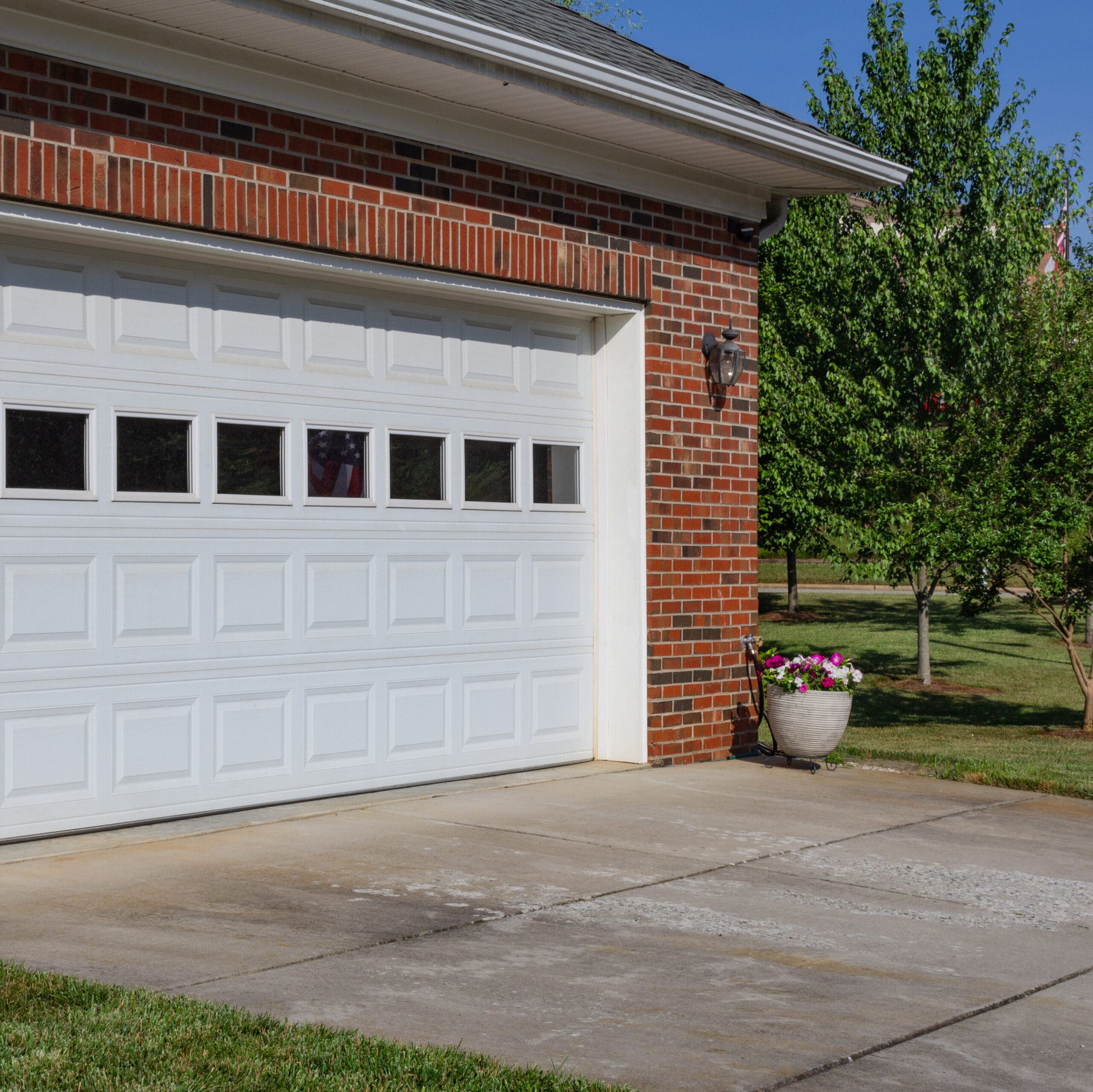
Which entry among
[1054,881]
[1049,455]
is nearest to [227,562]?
[1054,881]

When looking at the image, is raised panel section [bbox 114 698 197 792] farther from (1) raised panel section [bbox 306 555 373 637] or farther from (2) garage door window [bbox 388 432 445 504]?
(2) garage door window [bbox 388 432 445 504]

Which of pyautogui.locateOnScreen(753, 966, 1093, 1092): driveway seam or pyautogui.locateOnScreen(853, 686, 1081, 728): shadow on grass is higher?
pyautogui.locateOnScreen(753, 966, 1093, 1092): driveway seam

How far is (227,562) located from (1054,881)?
4391mm

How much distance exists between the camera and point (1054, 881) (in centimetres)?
637

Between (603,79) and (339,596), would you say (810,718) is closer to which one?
(339,596)

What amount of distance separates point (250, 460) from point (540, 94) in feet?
8.64

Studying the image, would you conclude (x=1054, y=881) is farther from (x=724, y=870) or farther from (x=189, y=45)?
(x=189, y=45)

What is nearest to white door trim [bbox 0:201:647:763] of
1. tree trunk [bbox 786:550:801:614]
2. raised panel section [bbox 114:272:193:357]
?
raised panel section [bbox 114:272:193:357]

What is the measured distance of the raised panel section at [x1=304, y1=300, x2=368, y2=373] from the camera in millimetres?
8109

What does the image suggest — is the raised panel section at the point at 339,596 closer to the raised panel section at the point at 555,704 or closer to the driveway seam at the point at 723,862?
the driveway seam at the point at 723,862

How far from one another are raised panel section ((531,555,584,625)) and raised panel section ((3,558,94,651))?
10.2ft

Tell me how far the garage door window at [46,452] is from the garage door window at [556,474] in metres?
3.11

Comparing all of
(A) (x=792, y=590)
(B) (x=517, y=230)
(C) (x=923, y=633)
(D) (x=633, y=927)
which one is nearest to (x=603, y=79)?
(B) (x=517, y=230)

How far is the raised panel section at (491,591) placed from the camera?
29.2 ft
